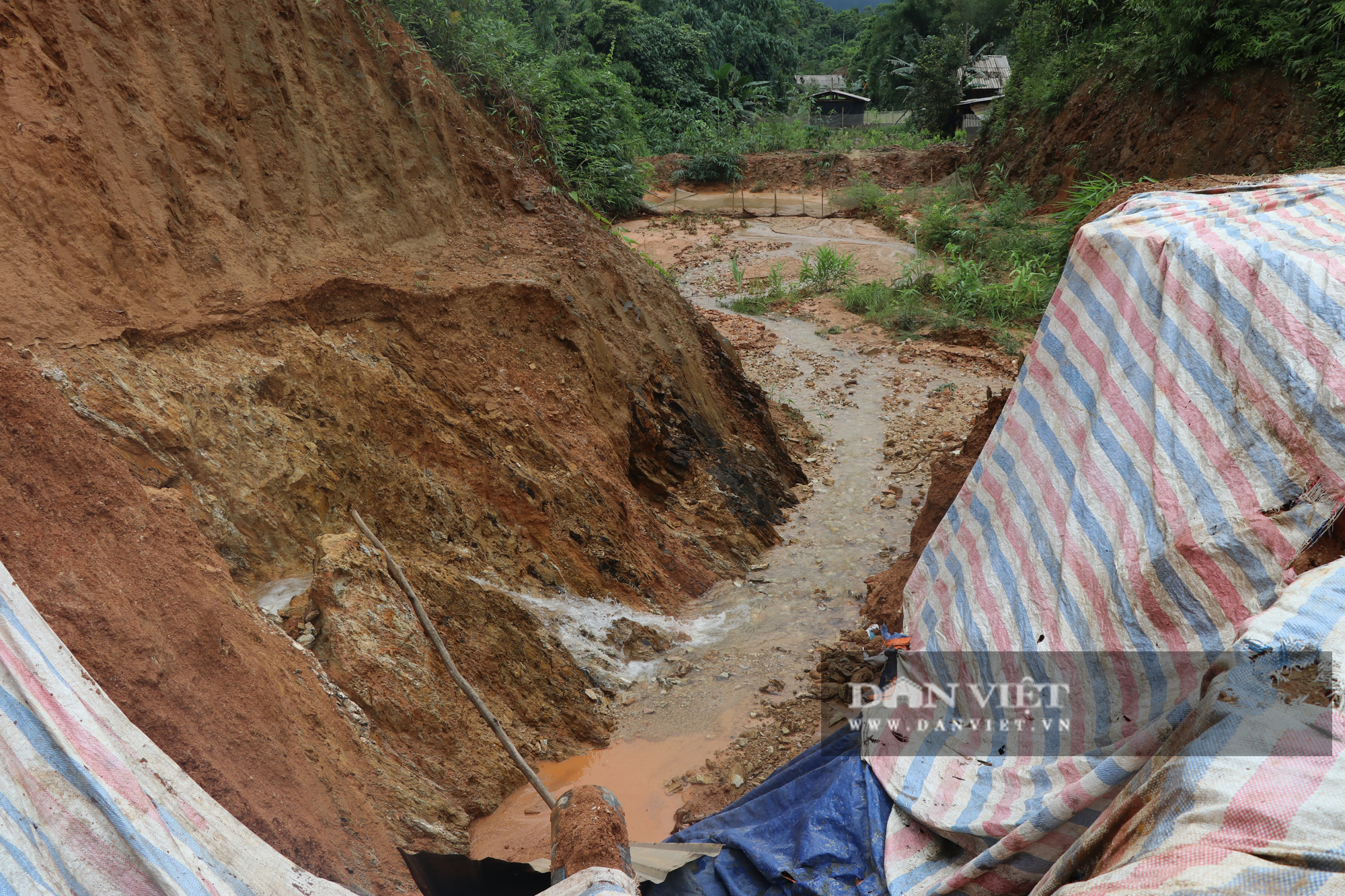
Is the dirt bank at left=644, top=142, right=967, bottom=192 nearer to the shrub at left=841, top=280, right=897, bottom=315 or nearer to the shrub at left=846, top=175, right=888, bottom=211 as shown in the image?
the shrub at left=846, top=175, right=888, bottom=211

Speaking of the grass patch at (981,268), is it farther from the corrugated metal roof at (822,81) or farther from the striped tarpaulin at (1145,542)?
the corrugated metal roof at (822,81)

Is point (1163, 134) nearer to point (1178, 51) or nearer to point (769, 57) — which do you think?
point (1178, 51)

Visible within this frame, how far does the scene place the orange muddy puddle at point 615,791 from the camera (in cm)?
350

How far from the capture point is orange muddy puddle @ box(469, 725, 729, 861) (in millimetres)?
3504

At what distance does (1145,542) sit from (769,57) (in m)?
31.0

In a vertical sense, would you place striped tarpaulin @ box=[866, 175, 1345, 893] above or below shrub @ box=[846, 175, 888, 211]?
above

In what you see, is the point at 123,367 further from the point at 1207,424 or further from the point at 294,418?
the point at 1207,424

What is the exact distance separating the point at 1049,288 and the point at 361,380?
870 centimetres

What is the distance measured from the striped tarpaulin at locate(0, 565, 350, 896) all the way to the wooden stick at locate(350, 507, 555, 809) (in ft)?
3.31

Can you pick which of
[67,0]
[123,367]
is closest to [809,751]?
[123,367]

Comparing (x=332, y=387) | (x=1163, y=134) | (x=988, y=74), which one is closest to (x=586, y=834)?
(x=332, y=387)

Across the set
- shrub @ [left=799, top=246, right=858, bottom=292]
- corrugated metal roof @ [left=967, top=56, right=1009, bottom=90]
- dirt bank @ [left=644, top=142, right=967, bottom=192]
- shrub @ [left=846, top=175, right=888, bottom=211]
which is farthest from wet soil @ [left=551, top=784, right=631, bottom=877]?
corrugated metal roof @ [left=967, top=56, right=1009, bottom=90]

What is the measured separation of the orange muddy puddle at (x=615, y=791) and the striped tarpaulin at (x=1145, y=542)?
1161 millimetres

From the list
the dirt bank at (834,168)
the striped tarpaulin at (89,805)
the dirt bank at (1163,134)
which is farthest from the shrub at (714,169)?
the striped tarpaulin at (89,805)
